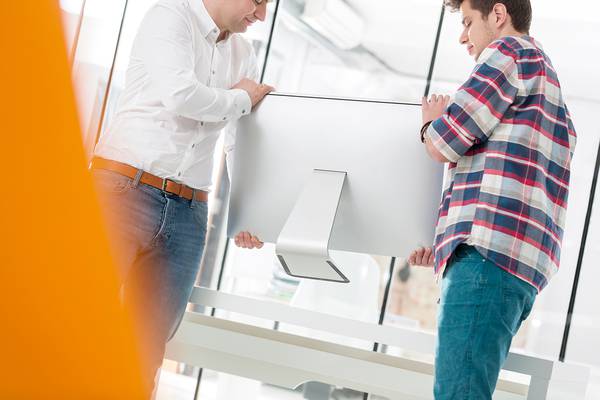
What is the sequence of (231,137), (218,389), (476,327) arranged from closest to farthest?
(476,327)
(231,137)
(218,389)

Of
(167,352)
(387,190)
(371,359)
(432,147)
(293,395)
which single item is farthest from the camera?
(293,395)

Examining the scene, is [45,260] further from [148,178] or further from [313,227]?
[313,227]

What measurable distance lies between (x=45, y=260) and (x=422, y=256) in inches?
92.3

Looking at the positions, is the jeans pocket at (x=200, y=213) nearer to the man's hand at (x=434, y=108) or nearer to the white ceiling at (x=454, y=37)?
the man's hand at (x=434, y=108)

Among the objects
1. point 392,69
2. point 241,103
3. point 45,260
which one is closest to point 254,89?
point 241,103

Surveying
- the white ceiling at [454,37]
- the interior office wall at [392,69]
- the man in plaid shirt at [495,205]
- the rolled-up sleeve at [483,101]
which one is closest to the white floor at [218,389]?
the interior office wall at [392,69]

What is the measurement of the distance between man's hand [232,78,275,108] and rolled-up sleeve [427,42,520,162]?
27.9 inches

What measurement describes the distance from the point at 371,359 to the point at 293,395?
1841 millimetres

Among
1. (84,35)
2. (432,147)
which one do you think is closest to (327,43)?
(84,35)

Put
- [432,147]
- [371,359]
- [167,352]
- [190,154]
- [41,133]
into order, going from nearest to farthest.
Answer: [432,147] < [190,154] < [371,359] < [167,352] < [41,133]

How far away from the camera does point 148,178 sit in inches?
81.8

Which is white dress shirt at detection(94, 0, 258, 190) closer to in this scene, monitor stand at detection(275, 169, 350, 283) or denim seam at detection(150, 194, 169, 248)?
denim seam at detection(150, 194, 169, 248)

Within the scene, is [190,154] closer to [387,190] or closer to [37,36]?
[387,190]

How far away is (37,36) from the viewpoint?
4.00 m
